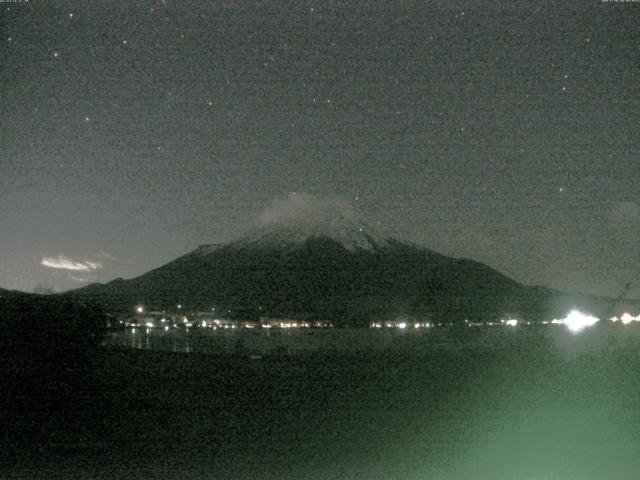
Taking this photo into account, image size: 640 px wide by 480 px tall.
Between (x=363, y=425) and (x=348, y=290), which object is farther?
(x=348, y=290)

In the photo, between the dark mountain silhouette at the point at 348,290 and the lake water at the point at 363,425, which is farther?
the dark mountain silhouette at the point at 348,290

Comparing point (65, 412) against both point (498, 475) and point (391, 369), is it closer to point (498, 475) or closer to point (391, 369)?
point (498, 475)

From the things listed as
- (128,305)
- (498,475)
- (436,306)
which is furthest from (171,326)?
(498,475)

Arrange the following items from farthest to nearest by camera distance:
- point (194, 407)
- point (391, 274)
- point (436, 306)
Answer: point (391, 274) < point (436, 306) < point (194, 407)

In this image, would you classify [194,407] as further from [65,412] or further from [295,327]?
[295,327]

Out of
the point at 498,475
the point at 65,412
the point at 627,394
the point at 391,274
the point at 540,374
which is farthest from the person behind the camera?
the point at 391,274

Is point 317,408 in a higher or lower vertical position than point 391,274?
lower

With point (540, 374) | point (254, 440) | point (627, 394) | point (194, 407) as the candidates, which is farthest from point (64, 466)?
point (540, 374)

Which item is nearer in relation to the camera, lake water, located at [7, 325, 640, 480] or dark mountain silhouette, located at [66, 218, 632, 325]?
lake water, located at [7, 325, 640, 480]

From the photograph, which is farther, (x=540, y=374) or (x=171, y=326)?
(x=171, y=326)
